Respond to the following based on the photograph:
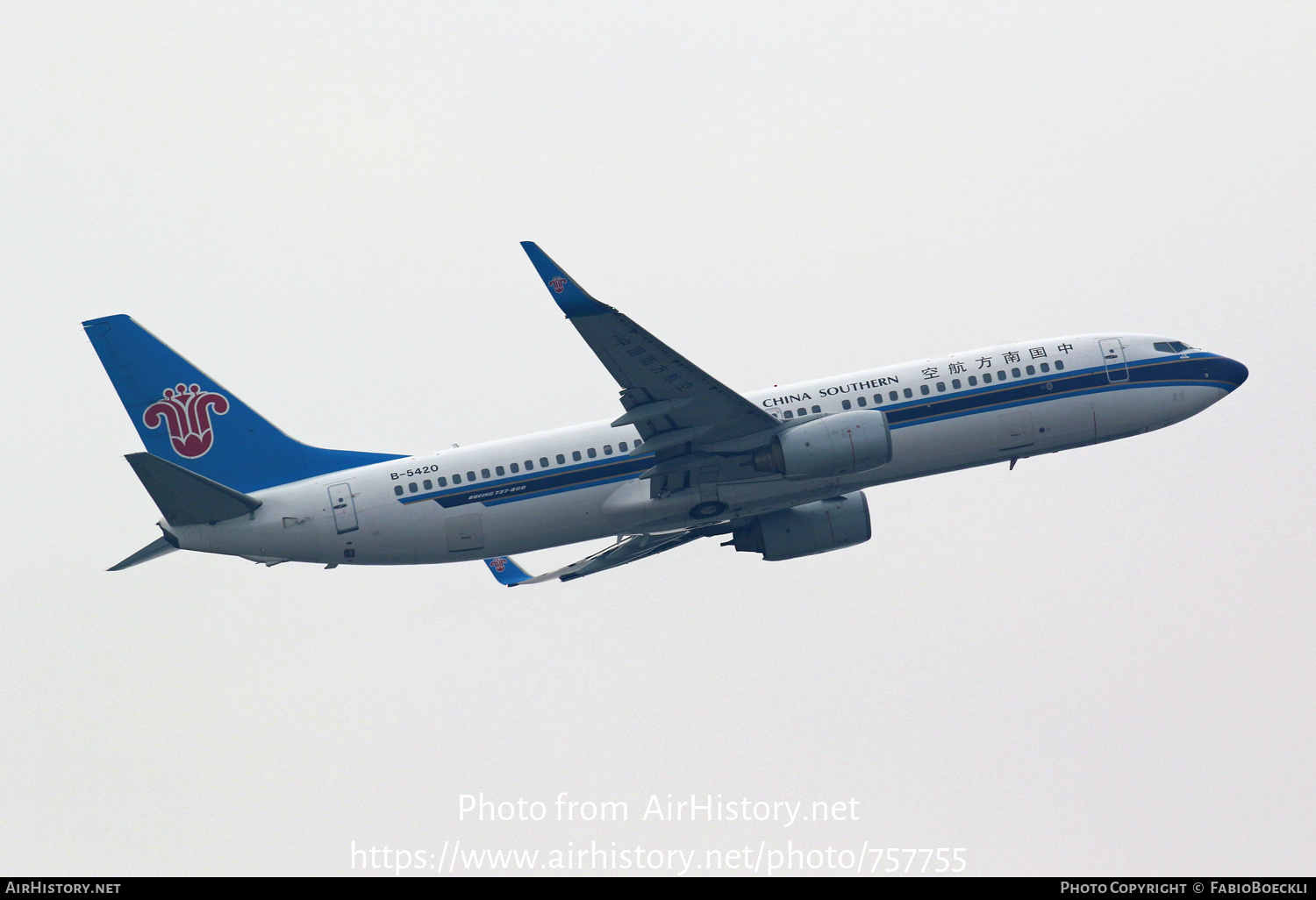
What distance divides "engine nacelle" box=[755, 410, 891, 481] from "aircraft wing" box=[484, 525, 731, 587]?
681cm

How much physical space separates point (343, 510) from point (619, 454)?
8.72 metres

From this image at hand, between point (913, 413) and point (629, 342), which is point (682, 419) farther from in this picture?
point (913, 413)

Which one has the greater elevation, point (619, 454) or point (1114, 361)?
point (1114, 361)

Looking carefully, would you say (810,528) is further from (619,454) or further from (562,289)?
(562,289)

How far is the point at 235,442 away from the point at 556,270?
13.6m

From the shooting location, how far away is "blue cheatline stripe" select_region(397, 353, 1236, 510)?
44.2 meters

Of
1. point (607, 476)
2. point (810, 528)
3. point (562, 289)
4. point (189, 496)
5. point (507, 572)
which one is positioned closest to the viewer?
point (562, 289)

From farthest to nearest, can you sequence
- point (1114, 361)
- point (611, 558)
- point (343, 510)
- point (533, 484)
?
point (611, 558), point (1114, 361), point (533, 484), point (343, 510)

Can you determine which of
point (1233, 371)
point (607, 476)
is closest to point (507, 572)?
point (607, 476)

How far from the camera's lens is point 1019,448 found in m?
46.1

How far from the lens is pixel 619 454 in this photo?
44.6 meters

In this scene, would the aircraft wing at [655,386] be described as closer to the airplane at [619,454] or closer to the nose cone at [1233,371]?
the airplane at [619,454]

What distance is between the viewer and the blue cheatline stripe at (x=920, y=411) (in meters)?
44.2

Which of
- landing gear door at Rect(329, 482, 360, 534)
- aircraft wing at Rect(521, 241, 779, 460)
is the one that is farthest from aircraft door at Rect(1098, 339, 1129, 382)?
landing gear door at Rect(329, 482, 360, 534)
